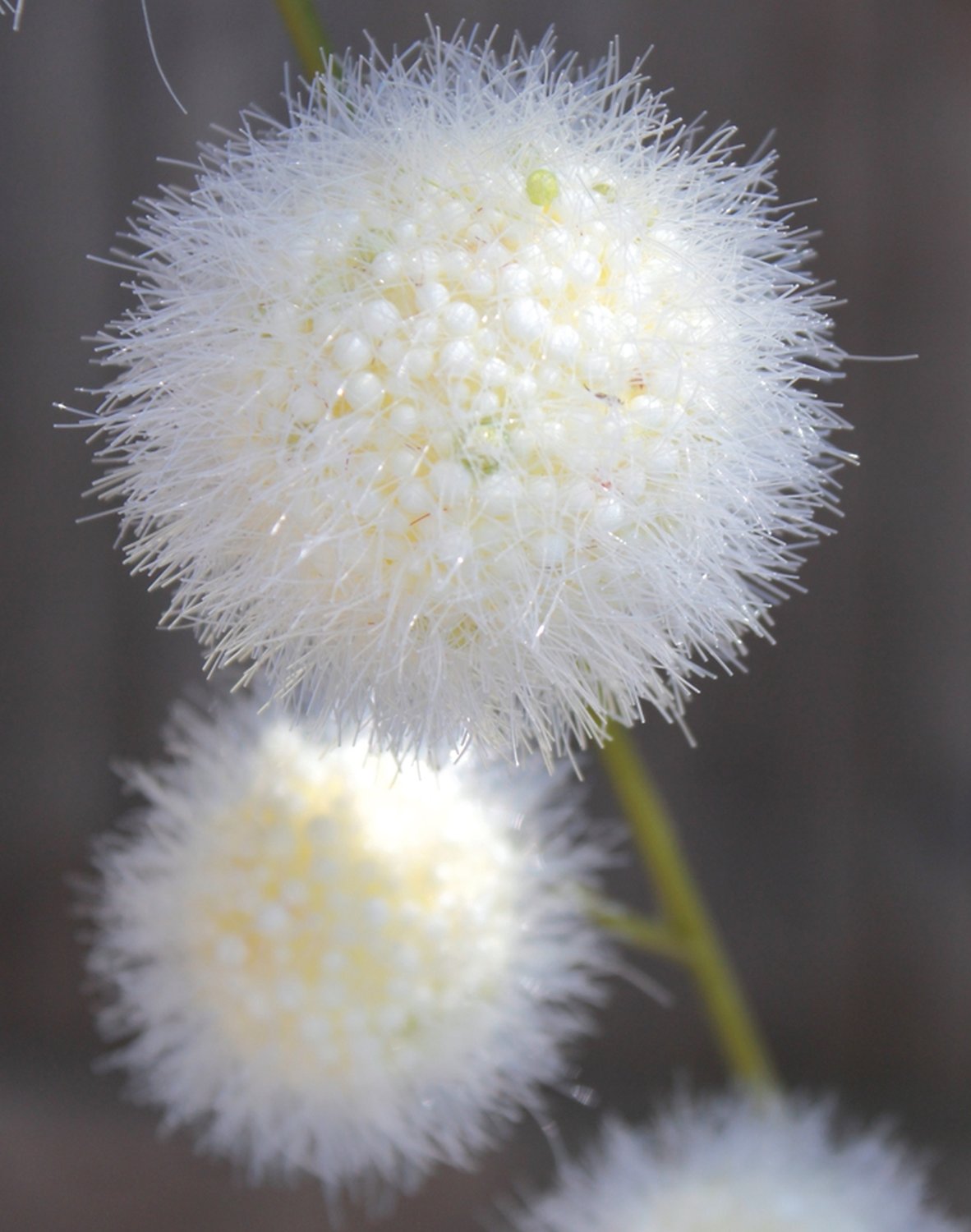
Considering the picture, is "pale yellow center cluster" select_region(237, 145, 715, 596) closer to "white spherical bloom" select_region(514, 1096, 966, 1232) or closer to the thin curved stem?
the thin curved stem

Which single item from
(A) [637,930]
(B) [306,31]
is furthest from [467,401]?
(A) [637,930]

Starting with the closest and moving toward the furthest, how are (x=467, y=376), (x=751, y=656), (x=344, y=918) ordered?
1. (x=467, y=376)
2. (x=344, y=918)
3. (x=751, y=656)

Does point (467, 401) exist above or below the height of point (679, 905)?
above

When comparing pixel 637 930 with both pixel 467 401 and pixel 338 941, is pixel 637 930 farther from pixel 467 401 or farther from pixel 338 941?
pixel 467 401

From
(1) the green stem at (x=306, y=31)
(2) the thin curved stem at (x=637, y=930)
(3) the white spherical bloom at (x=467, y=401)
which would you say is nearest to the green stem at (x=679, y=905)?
(2) the thin curved stem at (x=637, y=930)

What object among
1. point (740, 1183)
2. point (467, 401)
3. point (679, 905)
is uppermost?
point (467, 401)

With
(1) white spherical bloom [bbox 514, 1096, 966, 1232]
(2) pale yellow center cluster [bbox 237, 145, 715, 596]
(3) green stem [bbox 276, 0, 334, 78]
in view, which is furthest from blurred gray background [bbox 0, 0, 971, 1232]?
(2) pale yellow center cluster [bbox 237, 145, 715, 596]
